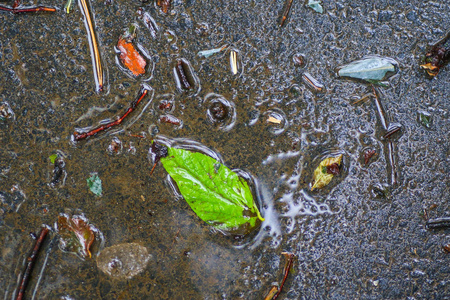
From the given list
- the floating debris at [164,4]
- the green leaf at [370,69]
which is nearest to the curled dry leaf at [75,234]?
the floating debris at [164,4]

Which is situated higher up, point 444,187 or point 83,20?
point 83,20

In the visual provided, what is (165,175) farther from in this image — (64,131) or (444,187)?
(444,187)

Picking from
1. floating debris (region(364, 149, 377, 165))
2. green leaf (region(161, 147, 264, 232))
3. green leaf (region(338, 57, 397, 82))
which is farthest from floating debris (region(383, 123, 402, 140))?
green leaf (region(161, 147, 264, 232))

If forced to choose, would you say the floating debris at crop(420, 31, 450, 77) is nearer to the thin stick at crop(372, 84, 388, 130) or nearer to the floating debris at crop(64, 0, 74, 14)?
the thin stick at crop(372, 84, 388, 130)

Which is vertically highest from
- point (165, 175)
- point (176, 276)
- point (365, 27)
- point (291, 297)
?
point (365, 27)

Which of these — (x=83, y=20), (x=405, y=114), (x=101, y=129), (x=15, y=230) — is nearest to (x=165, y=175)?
(x=101, y=129)

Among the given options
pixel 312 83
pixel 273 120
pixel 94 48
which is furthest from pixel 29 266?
pixel 312 83
